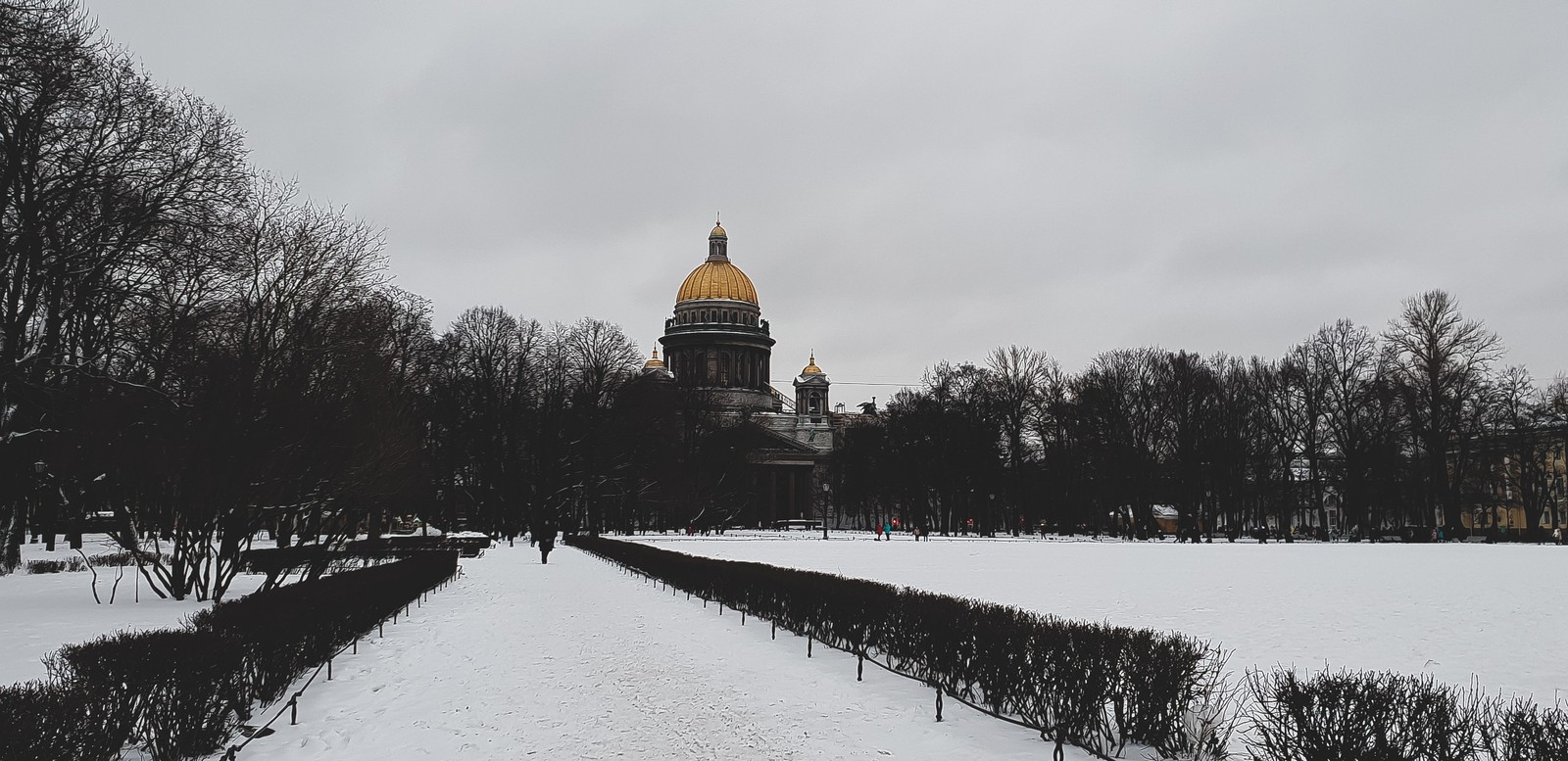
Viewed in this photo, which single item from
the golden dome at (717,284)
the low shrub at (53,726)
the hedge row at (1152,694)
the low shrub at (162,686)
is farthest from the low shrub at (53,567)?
the golden dome at (717,284)

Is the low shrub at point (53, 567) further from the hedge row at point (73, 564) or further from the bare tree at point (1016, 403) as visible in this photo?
the bare tree at point (1016, 403)

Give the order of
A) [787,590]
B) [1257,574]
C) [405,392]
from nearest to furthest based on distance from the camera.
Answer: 1. [787,590]
2. [1257,574]
3. [405,392]

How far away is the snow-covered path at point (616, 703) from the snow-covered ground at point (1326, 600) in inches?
178

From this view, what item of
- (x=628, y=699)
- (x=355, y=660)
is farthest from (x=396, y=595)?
(x=628, y=699)

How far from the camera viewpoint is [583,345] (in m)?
63.9

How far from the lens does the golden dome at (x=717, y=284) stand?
124 m

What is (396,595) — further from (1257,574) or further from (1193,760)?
(1257,574)

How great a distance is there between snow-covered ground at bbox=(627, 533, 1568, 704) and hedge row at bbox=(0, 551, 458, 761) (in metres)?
9.96

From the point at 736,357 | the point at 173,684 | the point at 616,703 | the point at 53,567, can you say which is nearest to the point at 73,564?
the point at 53,567

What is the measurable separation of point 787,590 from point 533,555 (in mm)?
29481

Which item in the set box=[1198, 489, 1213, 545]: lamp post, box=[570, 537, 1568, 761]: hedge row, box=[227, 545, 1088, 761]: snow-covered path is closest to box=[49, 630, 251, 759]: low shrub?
box=[227, 545, 1088, 761]: snow-covered path

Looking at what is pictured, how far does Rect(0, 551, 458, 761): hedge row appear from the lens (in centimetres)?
577

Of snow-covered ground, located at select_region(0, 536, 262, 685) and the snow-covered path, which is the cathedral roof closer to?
snow-covered ground, located at select_region(0, 536, 262, 685)

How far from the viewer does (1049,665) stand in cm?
845
